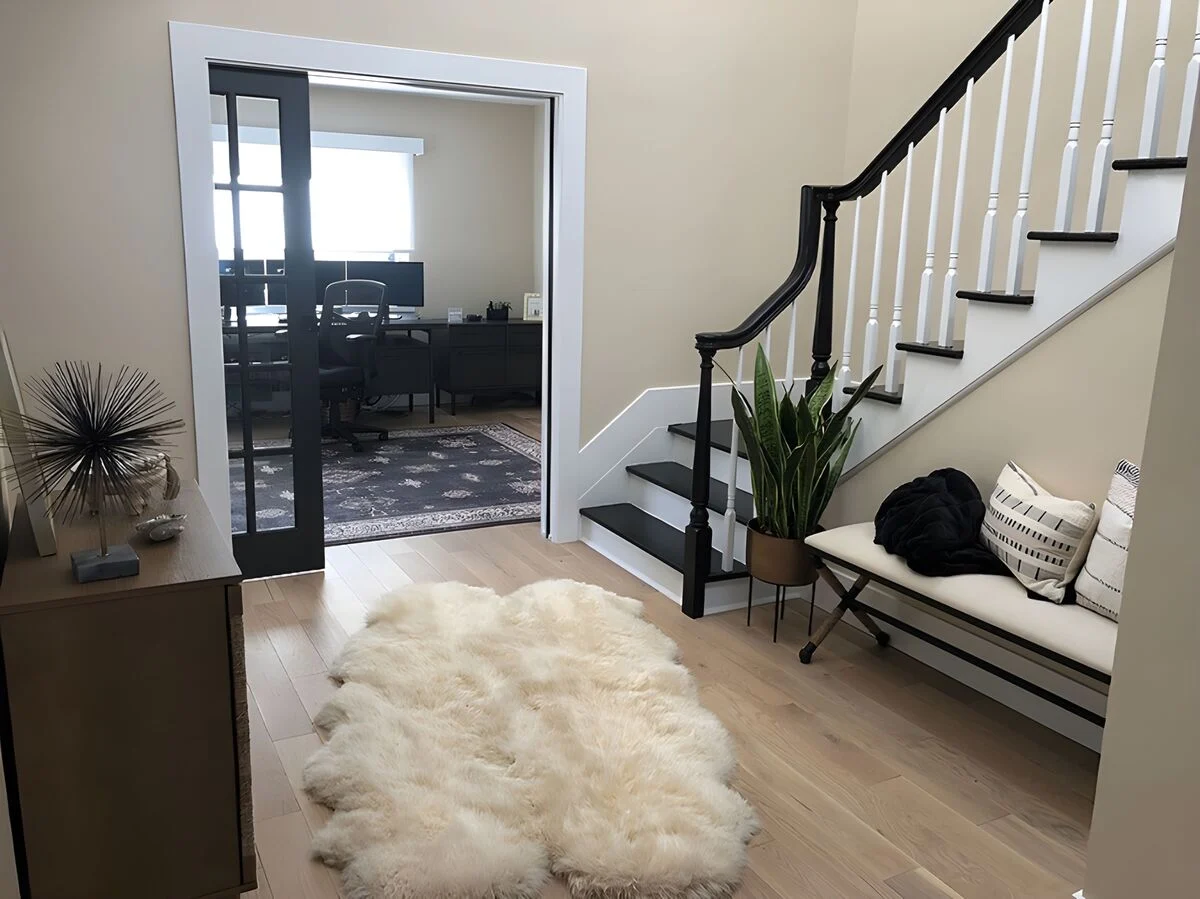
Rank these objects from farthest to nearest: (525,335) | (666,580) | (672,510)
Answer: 1. (525,335)
2. (672,510)
3. (666,580)

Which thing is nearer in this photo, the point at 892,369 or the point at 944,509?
the point at 944,509

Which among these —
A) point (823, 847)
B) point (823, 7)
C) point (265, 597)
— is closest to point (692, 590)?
point (823, 847)

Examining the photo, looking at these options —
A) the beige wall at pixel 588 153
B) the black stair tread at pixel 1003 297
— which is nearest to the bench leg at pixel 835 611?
the black stair tread at pixel 1003 297

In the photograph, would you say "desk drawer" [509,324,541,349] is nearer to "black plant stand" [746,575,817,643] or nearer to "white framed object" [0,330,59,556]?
"black plant stand" [746,575,817,643]

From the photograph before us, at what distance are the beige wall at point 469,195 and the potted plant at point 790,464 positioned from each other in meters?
5.12

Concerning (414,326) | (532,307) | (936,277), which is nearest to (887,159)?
(936,277)

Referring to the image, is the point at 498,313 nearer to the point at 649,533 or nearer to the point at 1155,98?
the point at 649,533

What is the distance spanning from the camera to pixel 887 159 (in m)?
3.13

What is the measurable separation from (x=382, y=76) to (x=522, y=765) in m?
2.55

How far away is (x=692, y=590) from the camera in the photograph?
11.3ft

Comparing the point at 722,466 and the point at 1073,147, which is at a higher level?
the point at 1073,147

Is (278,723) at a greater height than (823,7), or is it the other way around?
(823,7)

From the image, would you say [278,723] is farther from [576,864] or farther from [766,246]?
[766,246]

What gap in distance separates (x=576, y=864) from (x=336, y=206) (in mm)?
6488
